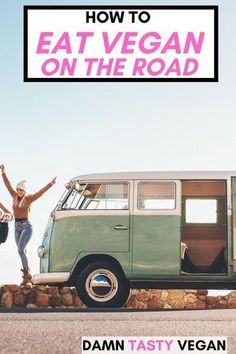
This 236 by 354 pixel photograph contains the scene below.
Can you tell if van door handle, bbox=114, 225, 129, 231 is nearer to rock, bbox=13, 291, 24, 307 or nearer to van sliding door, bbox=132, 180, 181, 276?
van sliding door, bbox=132, 180, 181, 276

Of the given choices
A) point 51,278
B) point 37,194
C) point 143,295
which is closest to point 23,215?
point 37,194

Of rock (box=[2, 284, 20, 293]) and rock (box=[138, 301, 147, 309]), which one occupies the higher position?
rock (box=[2, 284, 20, 293])

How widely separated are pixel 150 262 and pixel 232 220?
57.1 inches

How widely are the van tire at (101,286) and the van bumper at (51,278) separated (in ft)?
0.70

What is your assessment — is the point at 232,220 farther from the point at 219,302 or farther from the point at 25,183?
the point at 25,183

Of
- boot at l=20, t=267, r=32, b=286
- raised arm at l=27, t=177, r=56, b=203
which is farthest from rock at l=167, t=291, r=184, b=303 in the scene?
raised arm at l=27, t=177, r=56, b=203

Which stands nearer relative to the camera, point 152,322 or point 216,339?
point 216,339

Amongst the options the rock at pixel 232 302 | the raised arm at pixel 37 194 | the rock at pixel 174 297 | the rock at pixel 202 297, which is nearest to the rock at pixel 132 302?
the rock at pixel 174 297

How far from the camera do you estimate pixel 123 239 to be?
1238 cm

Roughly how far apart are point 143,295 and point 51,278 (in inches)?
98.8

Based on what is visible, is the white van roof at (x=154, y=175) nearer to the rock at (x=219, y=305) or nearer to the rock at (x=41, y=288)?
the rock at (x=41, y=288)

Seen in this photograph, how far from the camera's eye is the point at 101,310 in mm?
11422

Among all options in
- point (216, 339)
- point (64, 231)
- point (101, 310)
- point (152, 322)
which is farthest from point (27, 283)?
point (216, 339)

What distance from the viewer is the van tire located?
12117 mm
